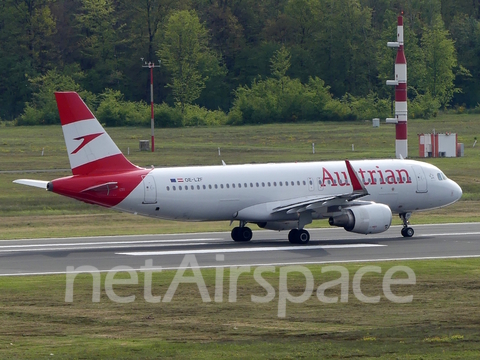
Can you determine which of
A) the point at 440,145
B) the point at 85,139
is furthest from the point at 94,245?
the point at 440,145

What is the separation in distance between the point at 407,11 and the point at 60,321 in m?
133

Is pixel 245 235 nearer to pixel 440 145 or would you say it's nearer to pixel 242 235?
pixel 242 235

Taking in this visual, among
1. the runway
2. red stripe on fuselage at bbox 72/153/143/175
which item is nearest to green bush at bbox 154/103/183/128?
the runway

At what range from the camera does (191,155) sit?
77.9 metres

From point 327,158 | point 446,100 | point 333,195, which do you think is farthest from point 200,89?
point 333,195

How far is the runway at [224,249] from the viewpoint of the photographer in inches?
1250

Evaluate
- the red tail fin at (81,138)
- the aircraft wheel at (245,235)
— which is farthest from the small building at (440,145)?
the red tail fin at (81,138)

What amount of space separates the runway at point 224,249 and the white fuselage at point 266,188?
4.81ft

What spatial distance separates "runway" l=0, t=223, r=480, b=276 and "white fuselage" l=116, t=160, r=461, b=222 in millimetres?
1467

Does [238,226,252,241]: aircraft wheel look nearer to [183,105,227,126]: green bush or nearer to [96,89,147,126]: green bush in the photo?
[96,89,147,126]: green bush

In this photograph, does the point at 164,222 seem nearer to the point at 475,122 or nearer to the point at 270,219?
the point at 270,219

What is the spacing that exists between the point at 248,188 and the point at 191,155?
4023cm

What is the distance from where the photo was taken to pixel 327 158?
73.6 meters

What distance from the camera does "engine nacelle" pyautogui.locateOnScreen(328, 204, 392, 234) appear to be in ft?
119
